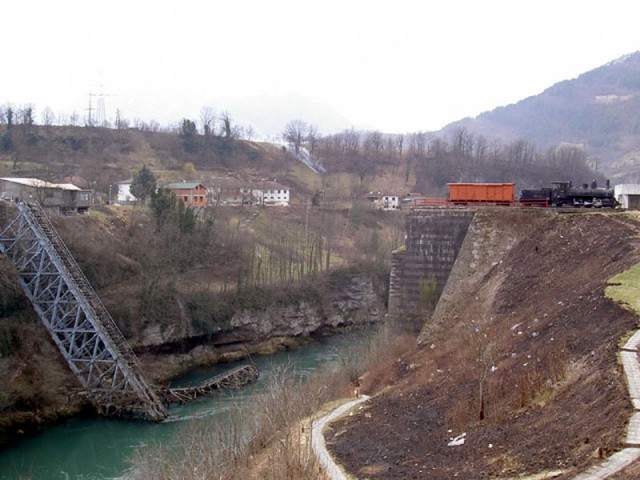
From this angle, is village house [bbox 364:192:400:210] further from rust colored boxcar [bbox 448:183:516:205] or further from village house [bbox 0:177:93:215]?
rust colored boxcar [bbox 448:183:516:205]

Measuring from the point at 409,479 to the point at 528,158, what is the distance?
402 ft

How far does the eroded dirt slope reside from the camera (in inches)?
421

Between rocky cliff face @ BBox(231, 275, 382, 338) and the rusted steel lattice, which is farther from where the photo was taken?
rocky cliff face @ BBox(231, 275, 382, 338)

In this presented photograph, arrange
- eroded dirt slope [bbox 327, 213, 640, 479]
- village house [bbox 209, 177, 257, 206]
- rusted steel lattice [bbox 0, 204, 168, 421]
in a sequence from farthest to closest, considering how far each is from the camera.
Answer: village house [bbox 209, 177, 257, 206] < rusted steel lattice [bbox 0, 204, 168, 421] < eroded dirt slope [bbox 327, 213, 640, 479]

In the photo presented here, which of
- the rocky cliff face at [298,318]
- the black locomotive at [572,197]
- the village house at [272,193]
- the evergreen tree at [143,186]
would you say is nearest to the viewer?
the black locomotive at [572,197]

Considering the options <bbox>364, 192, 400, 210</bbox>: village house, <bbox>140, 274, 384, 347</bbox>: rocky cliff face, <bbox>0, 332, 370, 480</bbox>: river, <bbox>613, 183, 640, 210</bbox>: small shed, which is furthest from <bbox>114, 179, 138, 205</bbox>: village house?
<bbox>613, 183, 640, 210</bbox>: small shed

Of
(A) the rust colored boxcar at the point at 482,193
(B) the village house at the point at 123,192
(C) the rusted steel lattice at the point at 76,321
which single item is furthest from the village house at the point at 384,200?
(A) the rust colored boxcar at the point at 482,193

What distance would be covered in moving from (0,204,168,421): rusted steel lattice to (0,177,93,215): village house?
905 centimetres

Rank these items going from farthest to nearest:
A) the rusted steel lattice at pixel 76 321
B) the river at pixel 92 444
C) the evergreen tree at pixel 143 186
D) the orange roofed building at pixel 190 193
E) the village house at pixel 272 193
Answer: the village house at pixel 272 193 < the orange roofed building at pixel 190 193 < the evergreen tree at pixel 143 186 < the rusted steel lattice at pixel 76 321 < the river at pixel 92 444

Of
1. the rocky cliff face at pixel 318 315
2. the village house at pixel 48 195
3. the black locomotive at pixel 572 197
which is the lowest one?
the rocky cliff face at pixel 318 315

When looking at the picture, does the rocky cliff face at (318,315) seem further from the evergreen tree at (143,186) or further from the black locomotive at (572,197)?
the black locomotive at (572,197)

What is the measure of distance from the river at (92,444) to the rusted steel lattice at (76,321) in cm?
118

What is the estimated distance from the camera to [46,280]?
36625 mm

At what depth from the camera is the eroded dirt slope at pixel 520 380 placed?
35.1 feet
